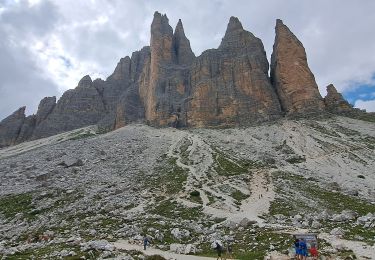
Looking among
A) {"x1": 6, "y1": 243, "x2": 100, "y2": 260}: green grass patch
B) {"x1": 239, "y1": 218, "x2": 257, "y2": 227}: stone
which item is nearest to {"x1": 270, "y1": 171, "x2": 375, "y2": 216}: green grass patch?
{"x1": 239, "y1": 218, "x2": 257, "y2": 227}: stone

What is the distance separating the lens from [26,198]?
67812mm

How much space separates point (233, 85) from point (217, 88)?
491 cm

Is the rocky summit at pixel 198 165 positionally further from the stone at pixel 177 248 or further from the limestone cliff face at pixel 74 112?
→ the limestone cliff face at pixel 74 112

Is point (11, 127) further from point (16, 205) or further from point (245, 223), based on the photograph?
point (245, 223)

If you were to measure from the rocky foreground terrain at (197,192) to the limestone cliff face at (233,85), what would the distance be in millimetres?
7801

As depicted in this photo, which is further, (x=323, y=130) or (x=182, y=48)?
(x=182, y=48)

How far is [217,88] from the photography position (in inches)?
5069

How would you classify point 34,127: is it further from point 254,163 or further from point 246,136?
point 254,163

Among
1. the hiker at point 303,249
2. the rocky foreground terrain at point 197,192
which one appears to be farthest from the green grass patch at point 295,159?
the hiker at point 303,249

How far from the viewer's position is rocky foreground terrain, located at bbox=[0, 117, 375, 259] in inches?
1558

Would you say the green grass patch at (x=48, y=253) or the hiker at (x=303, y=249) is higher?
the hiker at (x=303, y=249)

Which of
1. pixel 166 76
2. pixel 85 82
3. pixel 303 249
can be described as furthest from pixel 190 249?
pixel 85 82

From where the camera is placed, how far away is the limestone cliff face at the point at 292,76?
120m

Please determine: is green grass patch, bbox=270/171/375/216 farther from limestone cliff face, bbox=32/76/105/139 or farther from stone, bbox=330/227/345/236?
limestone cliff face, bbox=32/76/105/139
